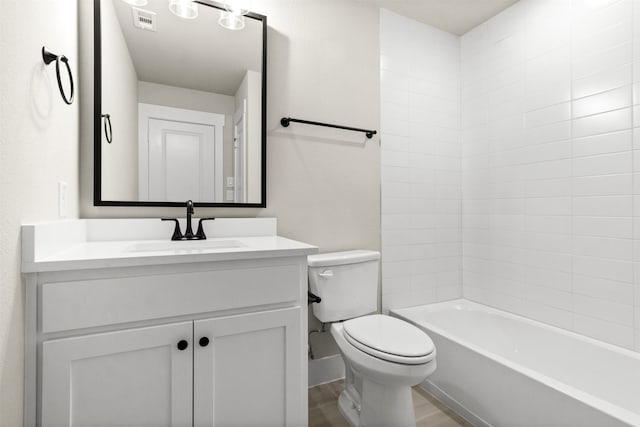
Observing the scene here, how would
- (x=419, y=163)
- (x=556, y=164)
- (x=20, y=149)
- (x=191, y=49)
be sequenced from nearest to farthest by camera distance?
(x=20, y=149)
(x=191, y=49)
(x=556, y=164)
(x=419, y=163)

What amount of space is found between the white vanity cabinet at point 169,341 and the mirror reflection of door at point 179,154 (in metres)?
0.64

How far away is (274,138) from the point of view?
1744mm

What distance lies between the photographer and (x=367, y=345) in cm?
133

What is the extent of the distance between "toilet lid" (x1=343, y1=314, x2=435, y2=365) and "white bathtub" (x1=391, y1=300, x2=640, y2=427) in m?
0.36

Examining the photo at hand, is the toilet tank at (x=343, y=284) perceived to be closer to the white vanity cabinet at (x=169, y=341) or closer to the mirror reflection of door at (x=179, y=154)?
the white vanity cabinet at (x=169, y=341)

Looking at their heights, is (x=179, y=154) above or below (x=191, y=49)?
below

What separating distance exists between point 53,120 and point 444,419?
205 cm

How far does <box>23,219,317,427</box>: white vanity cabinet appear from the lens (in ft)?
2.82

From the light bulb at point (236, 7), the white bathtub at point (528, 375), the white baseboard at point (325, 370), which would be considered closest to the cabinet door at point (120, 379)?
the white baseboard at point (325, 370)

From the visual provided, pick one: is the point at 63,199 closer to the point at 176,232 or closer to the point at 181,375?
the point at 176,232

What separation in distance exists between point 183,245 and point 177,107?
2.18 ft

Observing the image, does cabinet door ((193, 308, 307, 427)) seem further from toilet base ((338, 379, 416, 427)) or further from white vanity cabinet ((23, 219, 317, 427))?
toilet base ((338, 379, 416, 427))

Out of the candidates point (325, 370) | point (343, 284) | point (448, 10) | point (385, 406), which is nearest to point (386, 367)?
point (385, 406)

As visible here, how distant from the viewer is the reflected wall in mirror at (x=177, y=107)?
4.65ft
